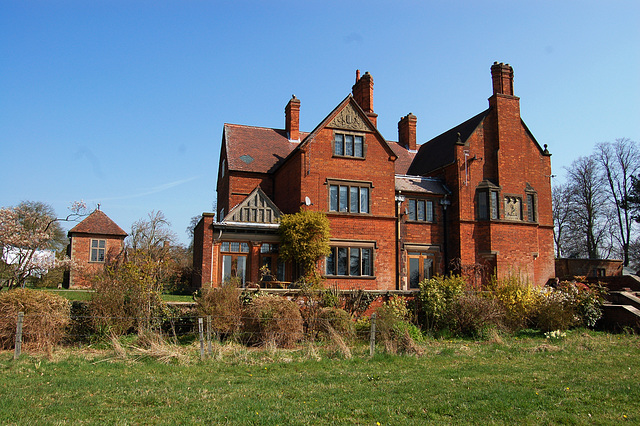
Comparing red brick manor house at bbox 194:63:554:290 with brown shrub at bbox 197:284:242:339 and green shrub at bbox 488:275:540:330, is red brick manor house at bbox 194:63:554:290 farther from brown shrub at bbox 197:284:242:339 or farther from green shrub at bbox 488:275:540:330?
brown shrub at bbox 197:284:242:339

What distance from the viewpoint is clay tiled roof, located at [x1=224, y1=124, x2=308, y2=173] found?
2866 centimetres

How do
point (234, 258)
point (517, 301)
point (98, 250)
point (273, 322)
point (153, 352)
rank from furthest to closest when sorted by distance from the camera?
point (98, 250)
point (234, 258)
point (517, 301)
point (273, 322)
point (153, 352)

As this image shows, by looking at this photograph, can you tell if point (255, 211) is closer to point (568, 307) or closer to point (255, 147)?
point (255, 147)

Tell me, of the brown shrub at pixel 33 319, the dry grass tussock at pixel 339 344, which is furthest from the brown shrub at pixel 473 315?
the brown shrub at pixel 33 319

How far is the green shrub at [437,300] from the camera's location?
59.1ft

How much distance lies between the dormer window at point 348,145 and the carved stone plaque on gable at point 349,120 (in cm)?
42

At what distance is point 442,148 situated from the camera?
30.7 metres

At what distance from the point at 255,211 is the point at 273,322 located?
33.8 ft

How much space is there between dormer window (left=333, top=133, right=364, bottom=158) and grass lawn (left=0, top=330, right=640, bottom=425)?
530 inches

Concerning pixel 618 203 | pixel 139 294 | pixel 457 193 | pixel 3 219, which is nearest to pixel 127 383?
pixel 139 294

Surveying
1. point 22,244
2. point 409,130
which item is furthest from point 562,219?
point 22,244

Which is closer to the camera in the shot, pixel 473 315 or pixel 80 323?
pixel 80 323

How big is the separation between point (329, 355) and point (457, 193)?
1682 cm

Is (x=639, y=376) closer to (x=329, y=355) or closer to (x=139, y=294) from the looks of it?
(x=329, y=355)
